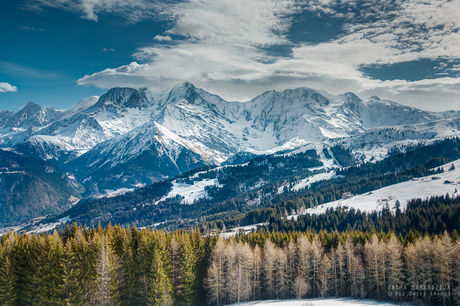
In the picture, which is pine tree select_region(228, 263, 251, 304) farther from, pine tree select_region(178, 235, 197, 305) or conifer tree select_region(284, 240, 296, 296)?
conifer tree select_region(284, 240, 296, 296)

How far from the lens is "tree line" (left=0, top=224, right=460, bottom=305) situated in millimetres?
73562

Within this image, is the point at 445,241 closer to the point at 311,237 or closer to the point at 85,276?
the point at 311,237

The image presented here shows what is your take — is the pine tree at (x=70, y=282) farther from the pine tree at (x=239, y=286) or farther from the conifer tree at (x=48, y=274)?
the pine tree at (x=239, y=286)

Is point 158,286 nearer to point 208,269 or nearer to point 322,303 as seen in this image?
point 208,269

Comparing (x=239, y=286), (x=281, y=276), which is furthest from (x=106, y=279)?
(x=281, y=276)

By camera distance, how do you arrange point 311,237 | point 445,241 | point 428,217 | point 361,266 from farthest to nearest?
point 428,217 → point 311,237 → point 361,266 → point 445,241

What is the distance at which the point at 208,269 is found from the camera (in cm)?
9331

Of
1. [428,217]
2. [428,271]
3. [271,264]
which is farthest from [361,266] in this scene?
[428,217]

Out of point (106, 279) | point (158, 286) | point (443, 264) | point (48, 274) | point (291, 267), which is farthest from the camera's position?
point (291, 267)

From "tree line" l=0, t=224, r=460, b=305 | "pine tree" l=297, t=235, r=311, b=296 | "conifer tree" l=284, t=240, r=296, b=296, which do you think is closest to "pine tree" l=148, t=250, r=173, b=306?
"tree line" l=0, t=224, r=460, b=305

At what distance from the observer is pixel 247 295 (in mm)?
90250

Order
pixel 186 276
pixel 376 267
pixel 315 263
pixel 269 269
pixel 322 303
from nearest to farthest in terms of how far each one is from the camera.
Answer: pixel 322 303
pixel 376 267
pixel 186 276
pixel 269 269
pixel 315 263

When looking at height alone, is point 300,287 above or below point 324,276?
below

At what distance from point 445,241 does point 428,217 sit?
8757 cm
